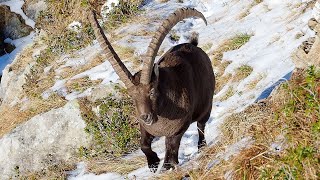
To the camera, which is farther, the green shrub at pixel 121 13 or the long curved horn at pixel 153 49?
the green shrub at pixel 121 13

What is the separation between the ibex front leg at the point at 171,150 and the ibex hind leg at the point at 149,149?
222 mm

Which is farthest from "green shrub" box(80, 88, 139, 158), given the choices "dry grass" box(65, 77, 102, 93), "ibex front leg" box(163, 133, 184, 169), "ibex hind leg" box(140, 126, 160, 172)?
"ibex front leg" box(163, 133, 184, 169)

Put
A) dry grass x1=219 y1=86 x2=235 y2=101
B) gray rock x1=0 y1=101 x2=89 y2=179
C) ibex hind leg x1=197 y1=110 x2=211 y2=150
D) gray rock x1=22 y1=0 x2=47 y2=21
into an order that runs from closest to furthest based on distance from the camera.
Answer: ibex hind leg x1=197 y1=110 x2=211 y2=150
dry grass x1=219 y1=86 x2=235 y2=101
gray rock x1=0 y1=101 x2=89 y2=179
gray rock x1=22 y1=0 x2=47 y2=21

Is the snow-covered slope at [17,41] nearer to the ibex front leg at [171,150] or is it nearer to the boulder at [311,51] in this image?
the ibex front leg at [171,150]

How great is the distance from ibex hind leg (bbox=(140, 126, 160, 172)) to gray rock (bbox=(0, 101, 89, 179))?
2.47m

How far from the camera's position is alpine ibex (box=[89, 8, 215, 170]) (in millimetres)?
5141

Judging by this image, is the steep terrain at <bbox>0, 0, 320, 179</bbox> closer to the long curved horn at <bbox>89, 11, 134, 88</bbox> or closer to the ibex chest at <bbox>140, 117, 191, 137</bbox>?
the ibex chest at <bbox>140, 117, 191, 137</bbox>

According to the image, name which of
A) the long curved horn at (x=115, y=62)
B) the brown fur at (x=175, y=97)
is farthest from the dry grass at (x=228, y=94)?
the long curved horn at (x=115, y=62)

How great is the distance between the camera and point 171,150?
596 cm

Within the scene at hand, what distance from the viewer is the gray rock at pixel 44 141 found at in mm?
8539

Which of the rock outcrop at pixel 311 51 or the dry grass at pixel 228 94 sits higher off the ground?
the rock outcrop at pixel 311 51

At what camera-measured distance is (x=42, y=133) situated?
895cm

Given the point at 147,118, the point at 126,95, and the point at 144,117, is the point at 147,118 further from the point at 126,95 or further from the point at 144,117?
the point at 126,95

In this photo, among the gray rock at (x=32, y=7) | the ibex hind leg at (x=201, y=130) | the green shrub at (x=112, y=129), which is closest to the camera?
the ibex hind leg at (x=201, y=130)
